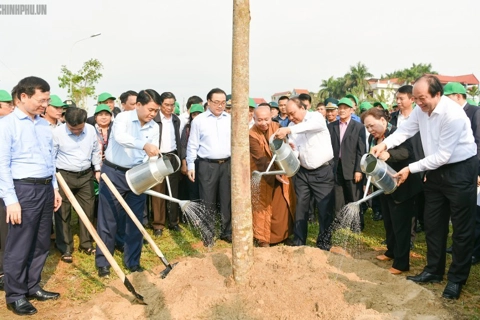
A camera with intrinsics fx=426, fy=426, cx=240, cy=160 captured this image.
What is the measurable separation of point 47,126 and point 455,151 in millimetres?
3885

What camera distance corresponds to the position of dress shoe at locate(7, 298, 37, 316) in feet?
12.9

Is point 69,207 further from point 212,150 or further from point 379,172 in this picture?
point 379,172

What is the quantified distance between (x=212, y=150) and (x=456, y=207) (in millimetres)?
3202

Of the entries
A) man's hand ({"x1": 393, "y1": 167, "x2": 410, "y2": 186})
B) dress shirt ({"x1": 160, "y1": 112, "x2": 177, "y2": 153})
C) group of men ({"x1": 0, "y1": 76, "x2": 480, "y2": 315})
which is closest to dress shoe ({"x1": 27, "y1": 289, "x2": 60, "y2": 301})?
group of men ({"x1": 0, "y1": 76, "x2": 480, "y2": 315})

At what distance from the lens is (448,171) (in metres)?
4.01

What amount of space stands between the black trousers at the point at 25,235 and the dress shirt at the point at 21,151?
0.41 ft

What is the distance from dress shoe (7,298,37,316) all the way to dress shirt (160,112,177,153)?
3014 millimetres

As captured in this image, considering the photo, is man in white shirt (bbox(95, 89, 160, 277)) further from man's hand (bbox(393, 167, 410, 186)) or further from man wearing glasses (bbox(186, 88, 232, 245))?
man's hand (bbox(393, 167, 410, 186))

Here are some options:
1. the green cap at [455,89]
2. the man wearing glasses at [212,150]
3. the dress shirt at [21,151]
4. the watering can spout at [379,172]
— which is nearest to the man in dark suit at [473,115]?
the green cap at [455,89]

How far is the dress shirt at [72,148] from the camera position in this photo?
17.9 feet

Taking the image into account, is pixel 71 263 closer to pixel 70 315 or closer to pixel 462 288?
pixel 70 315

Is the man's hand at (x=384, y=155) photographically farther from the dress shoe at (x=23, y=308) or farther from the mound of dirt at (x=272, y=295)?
the dress shoe at (x=23, y=308)

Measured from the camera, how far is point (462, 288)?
13.9 feet

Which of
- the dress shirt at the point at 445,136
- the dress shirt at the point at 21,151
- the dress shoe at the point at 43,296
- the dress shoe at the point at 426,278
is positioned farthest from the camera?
the dress shoe at the point at 426,278
